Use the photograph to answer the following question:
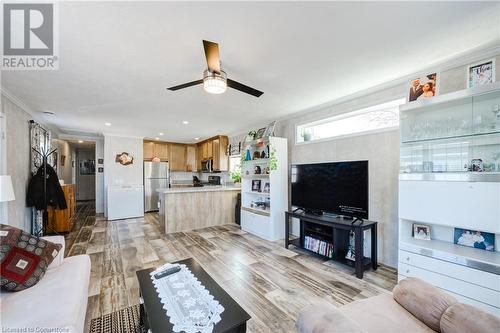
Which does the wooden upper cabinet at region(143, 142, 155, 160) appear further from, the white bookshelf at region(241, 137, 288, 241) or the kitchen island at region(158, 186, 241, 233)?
the white bookshelf at region(241, 137, 288, 241)

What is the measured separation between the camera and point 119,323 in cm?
183

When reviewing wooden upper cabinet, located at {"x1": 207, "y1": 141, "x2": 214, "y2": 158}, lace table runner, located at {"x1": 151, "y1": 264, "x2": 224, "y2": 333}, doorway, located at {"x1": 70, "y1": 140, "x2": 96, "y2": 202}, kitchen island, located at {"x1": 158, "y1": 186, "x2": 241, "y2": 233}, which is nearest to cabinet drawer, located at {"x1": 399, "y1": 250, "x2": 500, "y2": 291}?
lace table runner, located at {"x1": 151, "y1": 264, "x2": 224, "y2": 333}

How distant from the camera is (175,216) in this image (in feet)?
15.1

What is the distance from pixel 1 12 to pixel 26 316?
2042 millimetres

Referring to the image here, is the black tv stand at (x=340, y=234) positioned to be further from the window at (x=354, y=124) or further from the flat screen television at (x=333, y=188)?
the window at (x=354, y=124)

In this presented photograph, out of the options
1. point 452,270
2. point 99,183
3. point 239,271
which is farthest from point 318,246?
point 99,183

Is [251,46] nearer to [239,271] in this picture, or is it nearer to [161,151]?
[239,271]

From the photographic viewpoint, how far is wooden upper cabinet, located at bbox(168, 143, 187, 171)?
750cm

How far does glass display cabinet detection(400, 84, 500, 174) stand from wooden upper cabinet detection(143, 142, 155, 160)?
6839mm

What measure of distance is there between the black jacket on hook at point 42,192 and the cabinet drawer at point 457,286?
5573 millimetres

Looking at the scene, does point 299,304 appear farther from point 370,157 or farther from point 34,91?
point 34,91

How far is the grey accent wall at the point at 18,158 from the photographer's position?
296 cm

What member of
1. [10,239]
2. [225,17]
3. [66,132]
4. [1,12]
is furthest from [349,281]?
[66,132]

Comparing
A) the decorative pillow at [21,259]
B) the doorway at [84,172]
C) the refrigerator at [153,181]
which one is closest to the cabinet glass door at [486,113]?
the decorative pillow at [21,259]
